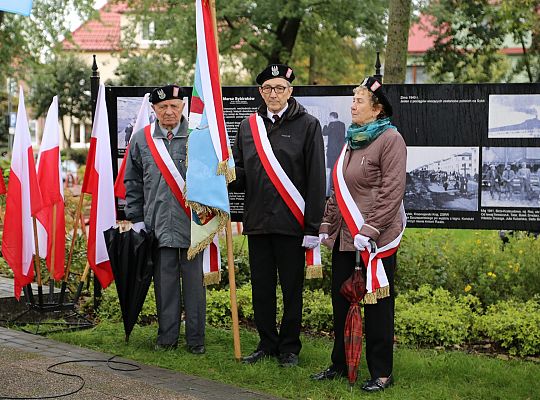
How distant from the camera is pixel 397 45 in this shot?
1060cm

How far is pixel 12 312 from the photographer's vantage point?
8859 mm

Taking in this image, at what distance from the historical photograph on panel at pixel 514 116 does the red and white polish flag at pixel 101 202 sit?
3263 mm

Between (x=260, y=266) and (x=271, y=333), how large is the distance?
499 mm

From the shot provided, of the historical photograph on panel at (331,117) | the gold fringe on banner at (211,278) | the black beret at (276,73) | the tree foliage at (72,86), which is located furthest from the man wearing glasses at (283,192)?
→ the tree foliage at (72,86)

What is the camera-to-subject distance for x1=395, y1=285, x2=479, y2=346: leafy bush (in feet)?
24.7

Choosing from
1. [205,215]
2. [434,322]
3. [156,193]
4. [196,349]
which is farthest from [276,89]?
[434,322]

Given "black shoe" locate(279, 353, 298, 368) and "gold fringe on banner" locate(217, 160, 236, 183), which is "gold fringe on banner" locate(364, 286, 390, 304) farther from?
"gold fringe on banner" locate(217, 160, 236, 183)

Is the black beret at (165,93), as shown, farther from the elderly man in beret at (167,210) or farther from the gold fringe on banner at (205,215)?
the gold fringe on banner at (205,215)

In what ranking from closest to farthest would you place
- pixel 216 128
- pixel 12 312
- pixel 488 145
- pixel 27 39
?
pixel 216 128, pixel 488 145, pixel 12 312, pixel 27 39

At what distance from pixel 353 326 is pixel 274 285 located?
983 millimetres

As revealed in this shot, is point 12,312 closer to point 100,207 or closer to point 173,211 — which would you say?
point 100,207

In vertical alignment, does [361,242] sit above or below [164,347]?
above

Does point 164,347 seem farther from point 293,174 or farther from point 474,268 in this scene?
point 474,268

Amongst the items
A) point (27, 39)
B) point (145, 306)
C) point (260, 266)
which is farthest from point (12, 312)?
point (27, 39)
